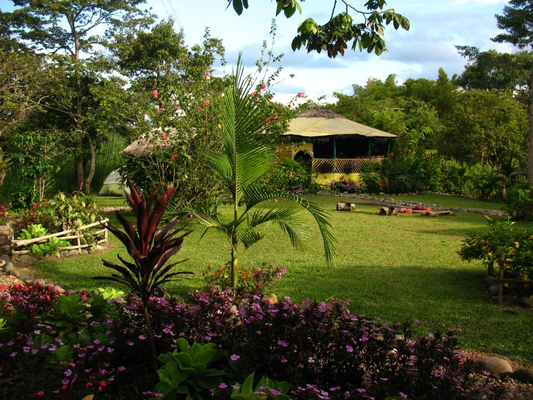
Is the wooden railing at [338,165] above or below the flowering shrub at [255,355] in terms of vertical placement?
above

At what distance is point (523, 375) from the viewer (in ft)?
11.6

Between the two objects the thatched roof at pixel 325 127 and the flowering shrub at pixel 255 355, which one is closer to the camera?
the flowering shrub at pixel 255 355

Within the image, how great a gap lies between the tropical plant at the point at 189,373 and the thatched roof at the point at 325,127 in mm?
19346

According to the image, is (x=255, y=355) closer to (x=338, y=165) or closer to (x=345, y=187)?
(x=345, y=187)

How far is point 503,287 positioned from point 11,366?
5.15m

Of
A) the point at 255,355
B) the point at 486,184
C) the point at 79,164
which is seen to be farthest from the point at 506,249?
the point at 79,164

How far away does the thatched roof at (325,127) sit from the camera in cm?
2302

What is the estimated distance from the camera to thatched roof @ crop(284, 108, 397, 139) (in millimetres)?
23016

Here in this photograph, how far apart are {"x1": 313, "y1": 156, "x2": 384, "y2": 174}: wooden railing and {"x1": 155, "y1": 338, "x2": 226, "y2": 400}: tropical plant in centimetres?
2060

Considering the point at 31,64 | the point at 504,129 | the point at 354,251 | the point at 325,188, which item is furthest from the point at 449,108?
the point at 354,251

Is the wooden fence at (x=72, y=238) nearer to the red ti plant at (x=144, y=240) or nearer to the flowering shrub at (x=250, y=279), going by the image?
the flowering shrub at (x=250, y=279)

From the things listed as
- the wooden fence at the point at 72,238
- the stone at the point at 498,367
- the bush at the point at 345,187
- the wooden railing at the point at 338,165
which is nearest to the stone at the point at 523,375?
the stone at the point at 498,367

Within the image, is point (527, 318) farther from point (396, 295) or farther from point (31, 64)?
point (31, 64)

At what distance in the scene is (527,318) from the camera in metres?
5.03
